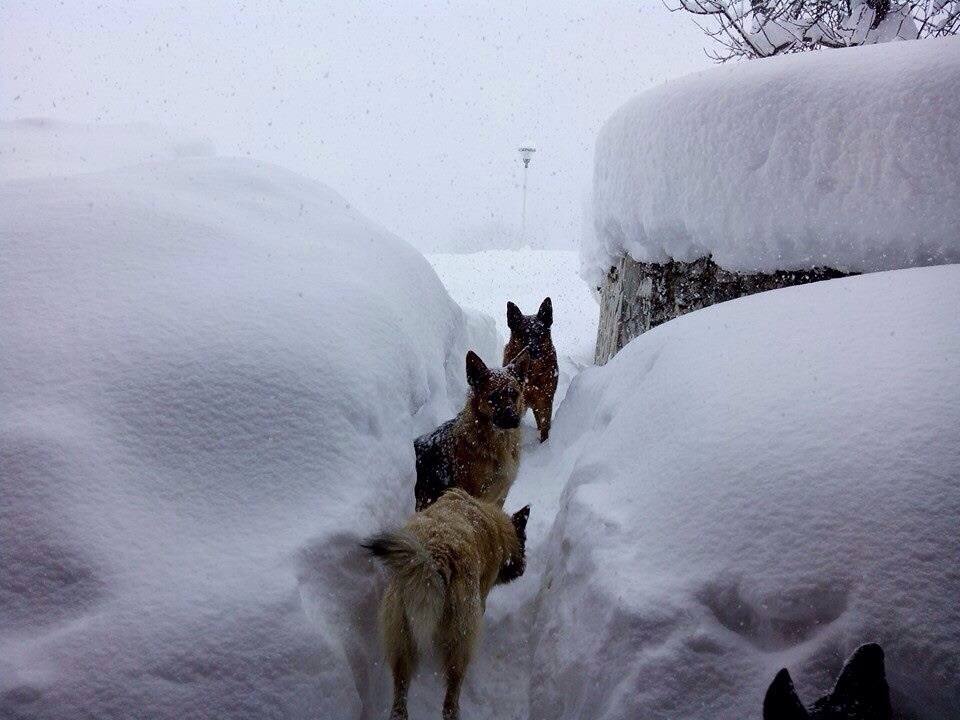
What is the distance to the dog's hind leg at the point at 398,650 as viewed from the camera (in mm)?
2322

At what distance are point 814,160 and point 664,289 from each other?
62.9 inches

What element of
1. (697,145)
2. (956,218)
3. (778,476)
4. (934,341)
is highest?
(697,145)

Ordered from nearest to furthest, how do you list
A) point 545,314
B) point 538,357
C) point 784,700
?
point 784,700 → point 538,357 → point 545,314

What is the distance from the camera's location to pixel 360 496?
2535 mm

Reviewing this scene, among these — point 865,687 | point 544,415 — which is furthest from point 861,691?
point 544,415

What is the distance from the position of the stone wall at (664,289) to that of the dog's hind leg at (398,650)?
3.20m

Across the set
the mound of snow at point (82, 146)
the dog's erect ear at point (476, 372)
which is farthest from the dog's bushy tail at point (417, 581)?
the mound of snow at point (82, 146)

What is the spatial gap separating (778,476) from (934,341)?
861mm

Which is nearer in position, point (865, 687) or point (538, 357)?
point (865, 687)

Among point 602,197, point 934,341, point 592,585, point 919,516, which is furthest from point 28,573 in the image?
A: point 602,197

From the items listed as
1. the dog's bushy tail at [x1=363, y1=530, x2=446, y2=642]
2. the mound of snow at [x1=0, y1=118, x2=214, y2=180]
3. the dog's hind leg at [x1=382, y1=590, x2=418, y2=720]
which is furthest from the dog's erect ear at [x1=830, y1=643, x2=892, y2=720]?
the mound of snow at [x1=0, y1=118, x2=214, y2=180]

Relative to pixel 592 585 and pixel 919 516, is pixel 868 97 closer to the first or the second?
pixel 919 516

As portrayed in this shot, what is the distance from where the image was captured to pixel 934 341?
2.19 m

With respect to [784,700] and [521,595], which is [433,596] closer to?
[521,595]
